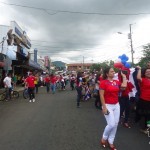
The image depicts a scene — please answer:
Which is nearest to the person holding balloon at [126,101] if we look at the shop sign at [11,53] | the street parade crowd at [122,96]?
the street parade crowd at [122,96]

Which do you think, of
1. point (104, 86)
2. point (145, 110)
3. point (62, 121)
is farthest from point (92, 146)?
point (62, 121)

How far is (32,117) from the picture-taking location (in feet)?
36.6

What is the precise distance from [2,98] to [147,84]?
1267cm

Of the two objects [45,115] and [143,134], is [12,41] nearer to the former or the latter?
[45,115]

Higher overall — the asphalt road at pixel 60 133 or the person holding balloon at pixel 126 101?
the person holding balloon at pixel 126 101

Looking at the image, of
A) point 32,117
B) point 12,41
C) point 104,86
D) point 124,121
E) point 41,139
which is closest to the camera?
point 104,86

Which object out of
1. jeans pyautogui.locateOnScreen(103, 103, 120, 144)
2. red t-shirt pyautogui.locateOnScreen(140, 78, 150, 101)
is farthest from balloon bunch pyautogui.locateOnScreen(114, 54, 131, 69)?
jeans pyautogui.locateOnScreen(103, 103, 120, 144)

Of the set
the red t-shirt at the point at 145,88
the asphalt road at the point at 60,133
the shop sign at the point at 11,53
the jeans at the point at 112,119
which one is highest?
the shop sign at the point at 11,53

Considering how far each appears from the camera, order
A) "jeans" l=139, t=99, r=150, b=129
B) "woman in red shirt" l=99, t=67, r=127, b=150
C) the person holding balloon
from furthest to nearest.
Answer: the person holding balloon, "jeans" l=139, t=99, r=150, b=129, "woman in red shirt" l=99, t=67, r=127, b=150

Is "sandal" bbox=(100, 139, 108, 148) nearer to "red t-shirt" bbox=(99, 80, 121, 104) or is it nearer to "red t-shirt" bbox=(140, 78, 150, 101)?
"red t-shirt" bbox=(99, 80, 121, 104)

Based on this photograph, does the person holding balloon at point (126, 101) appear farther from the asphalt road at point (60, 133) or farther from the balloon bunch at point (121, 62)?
the balloon bunch at point (121, 62)

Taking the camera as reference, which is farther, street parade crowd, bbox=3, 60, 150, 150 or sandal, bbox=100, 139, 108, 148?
sandal, bbox=100, 139, 108, 148

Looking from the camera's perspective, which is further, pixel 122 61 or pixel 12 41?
pixel 12 41

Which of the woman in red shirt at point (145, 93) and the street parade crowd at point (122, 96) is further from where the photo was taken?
the woman in red shirt at point (145, 93)
